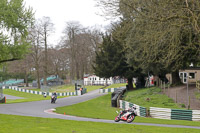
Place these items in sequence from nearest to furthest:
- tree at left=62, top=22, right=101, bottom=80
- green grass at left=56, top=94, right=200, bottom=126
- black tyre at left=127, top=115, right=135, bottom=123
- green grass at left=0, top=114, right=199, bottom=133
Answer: green grass at left=0, top=114, right=199, bottom=133 → black tyre at left=127, top=115, right=135, bottom=123 → green grass at left=56, top=94, right=200, bottom=126 → tree at left=62, top=22, right=101, bottom=80

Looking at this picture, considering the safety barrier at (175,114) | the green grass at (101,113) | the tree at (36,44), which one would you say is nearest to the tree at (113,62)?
the green grass at (101,113)

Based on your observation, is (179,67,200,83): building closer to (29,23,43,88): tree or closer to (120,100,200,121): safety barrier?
(120,100,200,121): safety barrier

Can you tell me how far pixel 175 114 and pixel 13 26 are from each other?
1933 cm

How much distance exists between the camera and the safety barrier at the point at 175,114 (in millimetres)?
19688

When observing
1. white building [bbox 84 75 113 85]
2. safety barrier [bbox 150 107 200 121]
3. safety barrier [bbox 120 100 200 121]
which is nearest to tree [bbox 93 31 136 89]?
safety barrier [bbox 120 100 200 121]

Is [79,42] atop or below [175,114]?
atop

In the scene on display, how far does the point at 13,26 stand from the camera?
29922 mm

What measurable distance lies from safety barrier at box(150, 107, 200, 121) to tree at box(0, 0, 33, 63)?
55.3ft

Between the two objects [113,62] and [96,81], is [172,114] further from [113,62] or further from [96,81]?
[96,81]

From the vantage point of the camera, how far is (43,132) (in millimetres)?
11602

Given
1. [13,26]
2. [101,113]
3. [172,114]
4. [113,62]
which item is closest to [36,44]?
[113,62]

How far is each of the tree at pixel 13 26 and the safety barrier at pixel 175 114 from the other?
1687 cm

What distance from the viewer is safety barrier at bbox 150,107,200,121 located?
19.7 m

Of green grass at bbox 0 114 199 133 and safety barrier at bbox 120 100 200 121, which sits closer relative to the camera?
green grass at bbox 0 114 199 133
